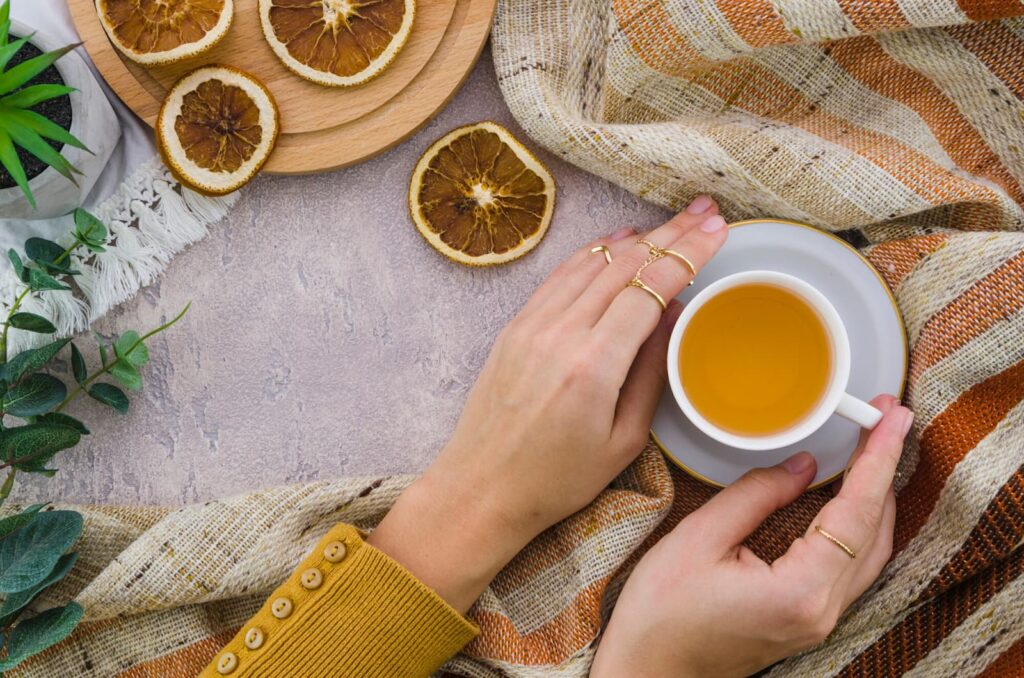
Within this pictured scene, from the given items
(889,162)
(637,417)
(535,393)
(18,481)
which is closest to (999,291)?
(889,162)

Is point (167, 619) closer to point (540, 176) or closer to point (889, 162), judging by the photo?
point (540, 176)

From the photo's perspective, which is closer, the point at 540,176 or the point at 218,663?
the point at 218,663

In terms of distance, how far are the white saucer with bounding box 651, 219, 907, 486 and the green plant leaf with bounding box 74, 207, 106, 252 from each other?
0.79 metres

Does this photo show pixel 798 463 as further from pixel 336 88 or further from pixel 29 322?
pixel 29 322

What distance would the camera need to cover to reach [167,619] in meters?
1.15

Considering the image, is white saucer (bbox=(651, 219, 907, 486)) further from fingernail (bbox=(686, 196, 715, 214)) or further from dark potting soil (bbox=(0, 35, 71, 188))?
dark potting soil (bbox=(0, 35, 71, 188))

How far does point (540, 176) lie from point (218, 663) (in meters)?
0.77

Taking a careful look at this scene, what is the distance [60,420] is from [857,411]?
106 centimetres

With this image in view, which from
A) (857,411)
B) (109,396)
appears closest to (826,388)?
(857,411)

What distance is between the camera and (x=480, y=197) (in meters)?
1.20

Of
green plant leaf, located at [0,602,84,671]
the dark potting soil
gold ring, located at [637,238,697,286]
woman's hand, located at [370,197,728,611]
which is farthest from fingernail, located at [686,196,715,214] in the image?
green plant leaf, located at [0,602,84,671]

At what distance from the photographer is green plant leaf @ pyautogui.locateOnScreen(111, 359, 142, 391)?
1.19 m

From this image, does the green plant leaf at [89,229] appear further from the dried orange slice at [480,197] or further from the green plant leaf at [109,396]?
the dried orange slice at [480,197]

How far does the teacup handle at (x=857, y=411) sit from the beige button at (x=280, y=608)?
0.71 meters
